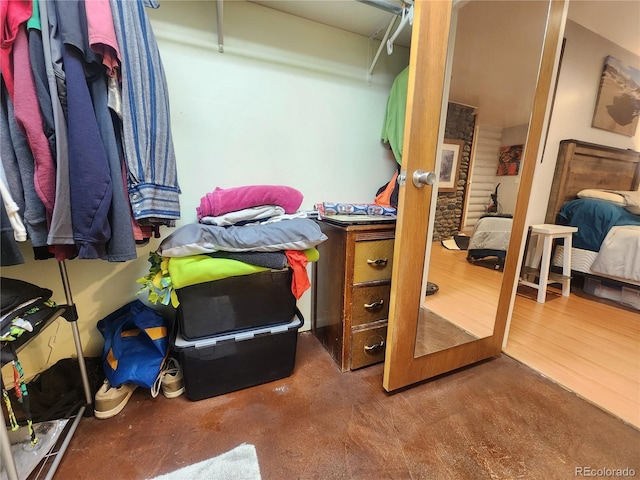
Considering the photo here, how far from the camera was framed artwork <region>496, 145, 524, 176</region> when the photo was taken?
48.6 inches

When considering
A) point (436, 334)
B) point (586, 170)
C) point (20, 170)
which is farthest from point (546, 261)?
point (20, 170)

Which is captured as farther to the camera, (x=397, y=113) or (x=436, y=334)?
(x=397, y=113)

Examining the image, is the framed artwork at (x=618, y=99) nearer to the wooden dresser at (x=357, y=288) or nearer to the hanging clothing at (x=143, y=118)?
the wooden dresser at (x=357, y=288)

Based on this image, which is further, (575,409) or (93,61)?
(575,409)

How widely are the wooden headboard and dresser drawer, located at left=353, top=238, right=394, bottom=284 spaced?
7.75ft

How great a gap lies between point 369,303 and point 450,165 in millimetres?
769

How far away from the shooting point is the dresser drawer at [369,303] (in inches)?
48.8

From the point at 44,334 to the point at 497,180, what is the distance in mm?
2267

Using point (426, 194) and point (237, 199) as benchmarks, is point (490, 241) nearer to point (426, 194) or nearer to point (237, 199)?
point (426, 194)

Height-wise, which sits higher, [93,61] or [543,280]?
[93,61]

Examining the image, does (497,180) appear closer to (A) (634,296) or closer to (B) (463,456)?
(B) (463,456)

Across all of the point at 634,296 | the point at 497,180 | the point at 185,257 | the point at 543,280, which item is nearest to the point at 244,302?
the point at 185,257

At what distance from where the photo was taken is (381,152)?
1657 millimetres

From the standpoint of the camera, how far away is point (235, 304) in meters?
1.08
